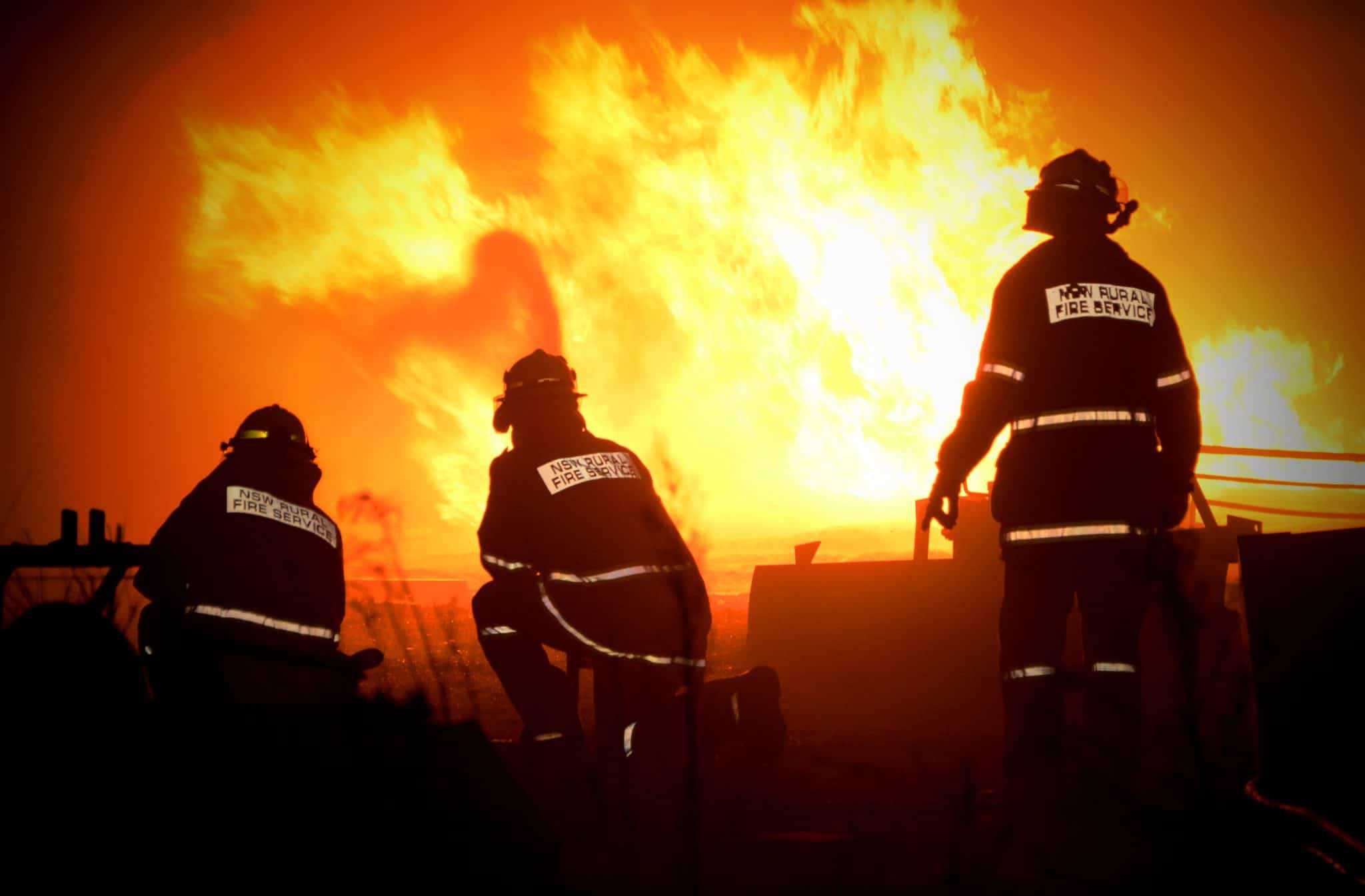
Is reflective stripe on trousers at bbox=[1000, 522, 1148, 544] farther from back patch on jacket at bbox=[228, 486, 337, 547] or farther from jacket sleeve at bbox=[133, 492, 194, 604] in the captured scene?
jacket sleeve at bbox=[133, 492, 194, 604]

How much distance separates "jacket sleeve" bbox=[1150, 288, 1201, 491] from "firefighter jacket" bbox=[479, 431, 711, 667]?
2.11 m

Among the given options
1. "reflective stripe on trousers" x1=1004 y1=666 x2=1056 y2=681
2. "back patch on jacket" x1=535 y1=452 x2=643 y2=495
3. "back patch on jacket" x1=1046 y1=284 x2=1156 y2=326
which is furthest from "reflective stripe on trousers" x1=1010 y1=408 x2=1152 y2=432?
"back patch on jacket" x1=535 y1=452 x2=643 y2=495

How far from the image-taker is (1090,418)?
3.75 metres

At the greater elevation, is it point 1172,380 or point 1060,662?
point 1172,380

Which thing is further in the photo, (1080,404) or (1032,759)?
(1080,404)

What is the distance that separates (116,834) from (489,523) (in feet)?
7.39

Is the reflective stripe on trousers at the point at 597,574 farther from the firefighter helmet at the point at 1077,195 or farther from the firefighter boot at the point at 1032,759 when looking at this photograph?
the firefighter helmet at the point at 1077,195

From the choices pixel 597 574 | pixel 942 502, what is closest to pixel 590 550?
pixel 597 574

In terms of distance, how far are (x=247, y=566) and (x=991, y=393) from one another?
3491 mm

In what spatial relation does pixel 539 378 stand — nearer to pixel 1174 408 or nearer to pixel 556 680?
pixel 556 680

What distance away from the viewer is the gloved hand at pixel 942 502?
3977mm

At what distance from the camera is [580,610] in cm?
431

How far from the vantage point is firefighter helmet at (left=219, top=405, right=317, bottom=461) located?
5121mm

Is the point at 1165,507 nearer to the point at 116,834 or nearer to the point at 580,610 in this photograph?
the point at 580,610
